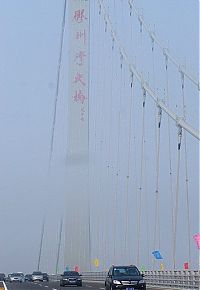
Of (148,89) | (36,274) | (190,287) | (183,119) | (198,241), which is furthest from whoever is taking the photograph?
(36,274)

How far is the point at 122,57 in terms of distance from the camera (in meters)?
66.4

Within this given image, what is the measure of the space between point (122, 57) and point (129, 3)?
180 inches

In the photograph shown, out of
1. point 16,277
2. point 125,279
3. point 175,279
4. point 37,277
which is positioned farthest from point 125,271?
→ point 16,277

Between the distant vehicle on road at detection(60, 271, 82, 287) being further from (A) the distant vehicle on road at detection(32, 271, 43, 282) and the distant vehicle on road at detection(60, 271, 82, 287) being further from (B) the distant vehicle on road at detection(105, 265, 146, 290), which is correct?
(A) the distant vehicle on road at detection(32, 271, 43, 282)

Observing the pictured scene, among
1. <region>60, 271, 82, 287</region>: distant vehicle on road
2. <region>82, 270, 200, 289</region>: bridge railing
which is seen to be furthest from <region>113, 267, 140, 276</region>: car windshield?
<region>60, 271, 82, 287</region>: distant vehicle on road

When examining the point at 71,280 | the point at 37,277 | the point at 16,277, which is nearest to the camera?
the point at 71,280

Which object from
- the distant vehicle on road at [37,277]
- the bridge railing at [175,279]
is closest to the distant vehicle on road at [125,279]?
the bridge railing at [175,279]

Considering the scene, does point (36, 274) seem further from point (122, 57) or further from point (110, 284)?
point (110, 284)

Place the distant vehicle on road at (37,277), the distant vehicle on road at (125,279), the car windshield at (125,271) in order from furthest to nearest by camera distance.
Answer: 1. the distant vehicle on road at (37,277)
2. the car windshield at (125,271)
3. the distant vehicle on road at (125,279)

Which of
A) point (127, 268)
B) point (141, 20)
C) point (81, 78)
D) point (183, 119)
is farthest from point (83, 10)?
point (127, 268)

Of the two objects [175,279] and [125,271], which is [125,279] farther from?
[175,279]

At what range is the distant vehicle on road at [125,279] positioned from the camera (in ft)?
114

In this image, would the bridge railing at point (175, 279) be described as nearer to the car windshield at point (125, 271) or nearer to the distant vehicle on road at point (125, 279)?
the distant vehicle on road at point (125, 279)

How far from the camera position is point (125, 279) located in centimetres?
3506
